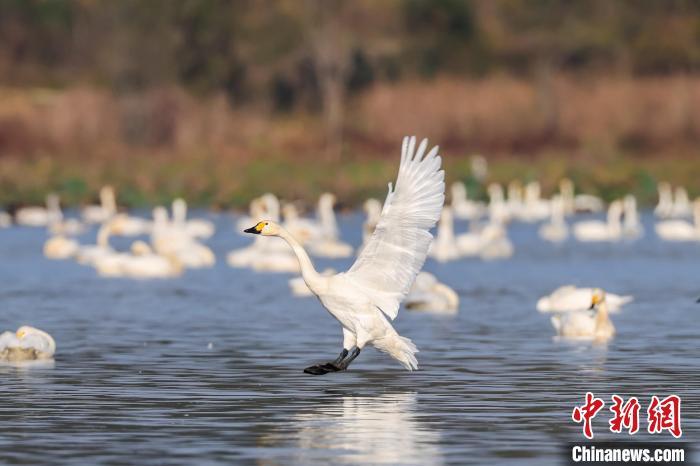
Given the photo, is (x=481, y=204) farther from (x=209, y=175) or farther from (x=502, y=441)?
(x=502, y=441)

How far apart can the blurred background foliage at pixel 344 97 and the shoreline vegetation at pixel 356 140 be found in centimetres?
6

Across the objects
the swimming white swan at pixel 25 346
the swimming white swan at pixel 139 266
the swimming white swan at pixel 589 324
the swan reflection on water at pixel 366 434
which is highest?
the swimming white swan at pixel 139 266

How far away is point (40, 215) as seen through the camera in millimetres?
39906

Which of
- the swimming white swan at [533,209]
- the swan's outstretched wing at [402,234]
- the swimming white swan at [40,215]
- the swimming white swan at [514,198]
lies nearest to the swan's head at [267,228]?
the swan's outstretched wing at [402,234]

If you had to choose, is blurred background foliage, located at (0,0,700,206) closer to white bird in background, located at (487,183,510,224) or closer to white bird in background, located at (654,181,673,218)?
white bird in background, located at (654,181,673,218)

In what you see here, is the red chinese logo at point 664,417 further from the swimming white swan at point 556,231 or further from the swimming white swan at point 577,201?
the swimming white swan at point 577,201

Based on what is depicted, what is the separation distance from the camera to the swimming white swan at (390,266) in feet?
44.5

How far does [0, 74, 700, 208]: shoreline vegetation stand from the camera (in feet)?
149

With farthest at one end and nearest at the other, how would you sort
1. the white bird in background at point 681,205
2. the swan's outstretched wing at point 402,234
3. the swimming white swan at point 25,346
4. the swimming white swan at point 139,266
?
the white bird in background at point 681,205, the swimming white swan at point 139,266, the swimming white swan at point 25,346, the swan's outstretched wing at point 402,234

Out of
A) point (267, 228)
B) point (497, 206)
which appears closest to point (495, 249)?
point (497, 206)

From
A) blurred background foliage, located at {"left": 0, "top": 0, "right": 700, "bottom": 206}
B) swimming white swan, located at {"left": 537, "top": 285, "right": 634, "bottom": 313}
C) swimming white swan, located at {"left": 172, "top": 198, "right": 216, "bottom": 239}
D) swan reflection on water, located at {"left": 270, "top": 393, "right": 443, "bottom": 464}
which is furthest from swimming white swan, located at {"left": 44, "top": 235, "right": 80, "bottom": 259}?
swan reflection on water, located at {"left": 270, "top": 393, "right": 443, "bottom": 464}

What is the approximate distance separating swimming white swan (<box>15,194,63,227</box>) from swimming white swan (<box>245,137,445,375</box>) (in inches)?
1046

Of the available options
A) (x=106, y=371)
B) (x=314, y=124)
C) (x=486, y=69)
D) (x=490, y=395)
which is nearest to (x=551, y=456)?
(x=490, y=395)

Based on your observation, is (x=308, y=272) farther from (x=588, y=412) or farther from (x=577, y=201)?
(x=577, y=201)
